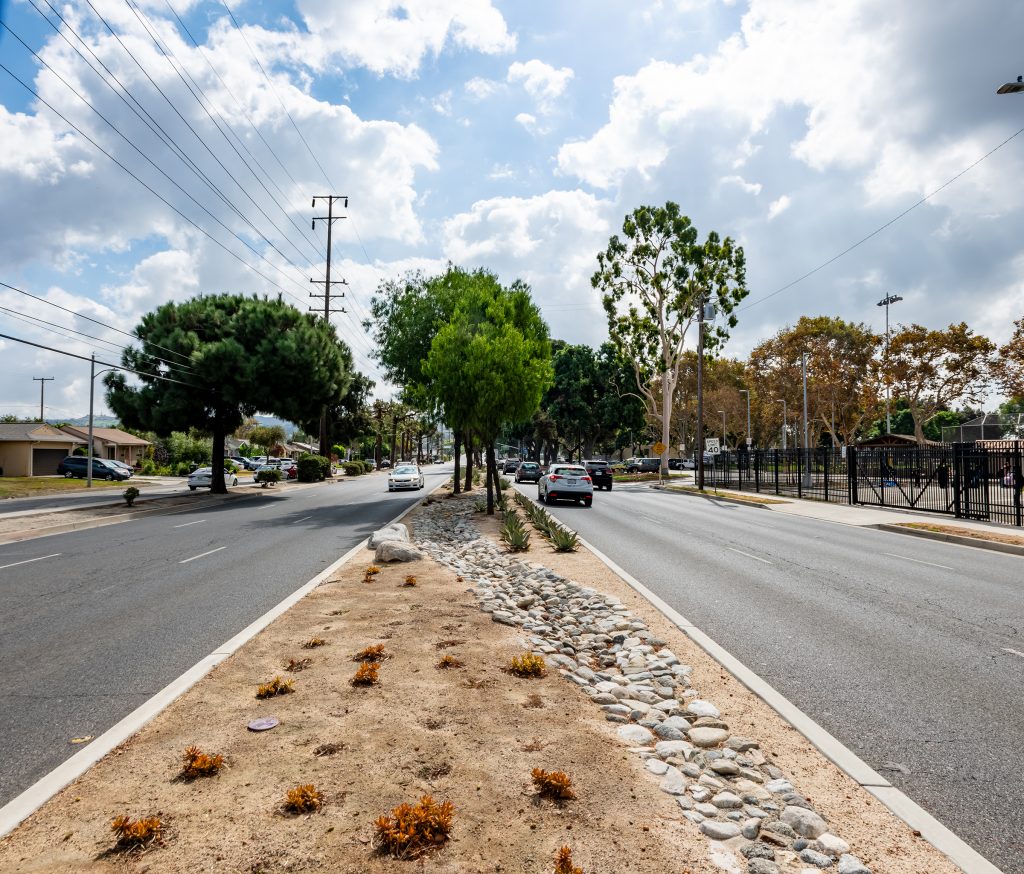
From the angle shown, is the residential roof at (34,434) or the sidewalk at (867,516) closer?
the sidewalk at (867,516)

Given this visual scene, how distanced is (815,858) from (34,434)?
7148cm

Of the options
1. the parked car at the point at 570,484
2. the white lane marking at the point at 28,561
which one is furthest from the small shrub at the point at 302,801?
the parked car at the point at 570,484

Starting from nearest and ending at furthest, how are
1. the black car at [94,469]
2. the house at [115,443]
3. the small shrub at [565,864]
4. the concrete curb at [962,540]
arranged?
the small shrub at [565,864]
the concrete curb at [962,540]
the black car at [94,469]
the house at [115,443]

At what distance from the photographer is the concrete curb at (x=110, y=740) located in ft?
11.6

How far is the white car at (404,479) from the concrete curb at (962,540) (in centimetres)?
2495

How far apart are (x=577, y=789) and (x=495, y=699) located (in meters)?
1.41

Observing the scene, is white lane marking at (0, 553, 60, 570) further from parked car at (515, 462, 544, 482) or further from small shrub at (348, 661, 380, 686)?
parked car at (515, 462, 544, 482)

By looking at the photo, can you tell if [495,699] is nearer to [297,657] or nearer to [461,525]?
[297,657]

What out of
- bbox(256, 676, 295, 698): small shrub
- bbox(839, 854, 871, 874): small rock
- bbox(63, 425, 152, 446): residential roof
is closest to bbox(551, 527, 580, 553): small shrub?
bbox(256, 676, 295, 698): small shrub

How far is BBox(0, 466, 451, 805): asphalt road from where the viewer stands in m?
5.03

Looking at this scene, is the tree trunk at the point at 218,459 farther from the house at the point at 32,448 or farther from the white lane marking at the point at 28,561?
the house at the point at 32,448

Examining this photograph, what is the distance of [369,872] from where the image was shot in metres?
2.93

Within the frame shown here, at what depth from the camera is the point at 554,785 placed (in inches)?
140

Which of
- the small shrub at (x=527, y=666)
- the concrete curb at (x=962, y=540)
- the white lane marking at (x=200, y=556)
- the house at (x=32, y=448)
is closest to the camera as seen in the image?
the small shrub at (x=527, y=666)
